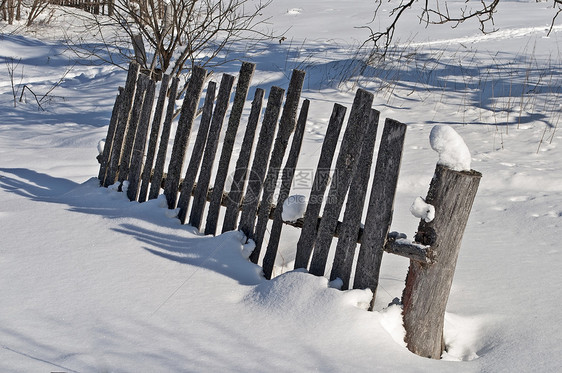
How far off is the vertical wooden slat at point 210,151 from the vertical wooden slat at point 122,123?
859 mm

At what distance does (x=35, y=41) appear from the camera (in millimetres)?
11938

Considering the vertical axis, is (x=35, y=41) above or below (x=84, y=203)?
above

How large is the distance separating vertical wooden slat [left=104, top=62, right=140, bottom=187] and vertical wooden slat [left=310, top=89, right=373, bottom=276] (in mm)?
1846

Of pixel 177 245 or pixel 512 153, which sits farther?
pixel 512 153

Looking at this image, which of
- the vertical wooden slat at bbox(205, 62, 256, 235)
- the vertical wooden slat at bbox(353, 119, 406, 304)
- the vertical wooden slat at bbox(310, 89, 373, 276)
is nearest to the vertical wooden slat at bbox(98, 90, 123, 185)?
the vertical wooden slat at bbox(205, 62, 256, 235)

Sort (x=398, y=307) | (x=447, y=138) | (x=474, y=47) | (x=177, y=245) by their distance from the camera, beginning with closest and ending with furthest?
(x=447, y=138)
(x=398, y=307)
(x=177, y=245)
(x=474, y=47)

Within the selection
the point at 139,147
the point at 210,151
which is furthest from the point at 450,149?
the point at 139,147

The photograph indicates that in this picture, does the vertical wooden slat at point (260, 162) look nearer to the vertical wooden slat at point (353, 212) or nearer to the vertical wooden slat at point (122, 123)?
the vertical wooden slat at point (353, 212)

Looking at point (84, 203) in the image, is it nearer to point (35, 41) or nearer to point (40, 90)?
point (40, 90)

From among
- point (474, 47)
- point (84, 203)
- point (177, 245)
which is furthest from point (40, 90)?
point (474, 47)

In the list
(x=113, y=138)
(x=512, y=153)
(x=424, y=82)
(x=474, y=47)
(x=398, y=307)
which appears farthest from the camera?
(x=474, y=47)

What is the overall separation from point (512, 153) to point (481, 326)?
117 inches

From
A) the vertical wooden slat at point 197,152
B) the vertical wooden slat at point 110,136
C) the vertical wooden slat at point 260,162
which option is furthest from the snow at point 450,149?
the vertical wooden slat at point 110,136

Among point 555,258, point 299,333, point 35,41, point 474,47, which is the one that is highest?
point 474,47
